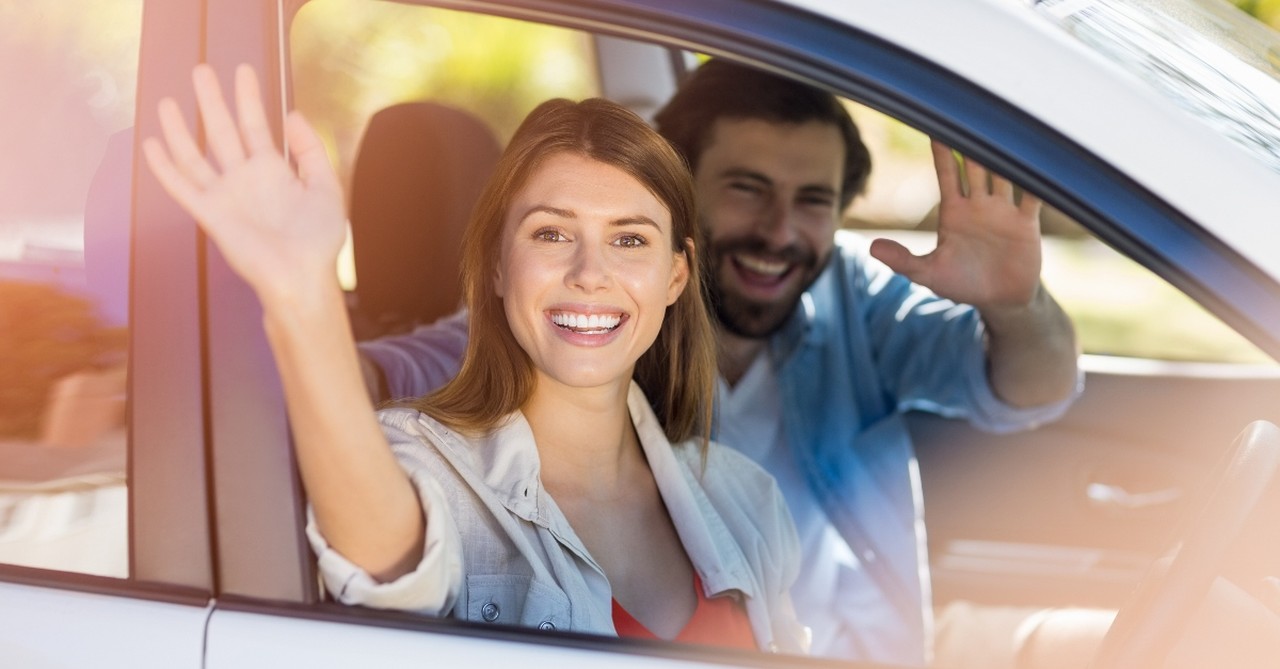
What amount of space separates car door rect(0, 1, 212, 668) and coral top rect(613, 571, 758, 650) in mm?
703

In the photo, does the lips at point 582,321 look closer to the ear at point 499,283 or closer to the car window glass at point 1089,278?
the ear at point 499,283

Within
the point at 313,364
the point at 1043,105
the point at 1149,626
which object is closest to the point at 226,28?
the point at 313,364

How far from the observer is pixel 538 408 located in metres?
1.79

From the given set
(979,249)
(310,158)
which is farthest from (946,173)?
(310,158)

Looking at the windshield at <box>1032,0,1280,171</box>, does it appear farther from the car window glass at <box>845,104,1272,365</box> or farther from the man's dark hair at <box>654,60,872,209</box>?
the car window glass at <box>845,104,1272,365</box>

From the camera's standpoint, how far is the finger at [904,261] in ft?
6.93

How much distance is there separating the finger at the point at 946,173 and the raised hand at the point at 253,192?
84 centimetres

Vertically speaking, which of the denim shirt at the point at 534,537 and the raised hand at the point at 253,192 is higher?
the raised hand at the point at 253,192

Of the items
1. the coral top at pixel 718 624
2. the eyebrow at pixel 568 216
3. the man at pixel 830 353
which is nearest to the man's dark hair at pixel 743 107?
the man at pixel 830 353

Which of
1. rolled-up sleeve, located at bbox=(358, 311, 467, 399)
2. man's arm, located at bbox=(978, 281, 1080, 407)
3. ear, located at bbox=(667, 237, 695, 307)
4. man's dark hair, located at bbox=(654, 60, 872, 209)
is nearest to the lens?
ear, located at bbox=(667, 237, 695, 307)

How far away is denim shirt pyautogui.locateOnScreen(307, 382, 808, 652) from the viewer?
1295 millimetres

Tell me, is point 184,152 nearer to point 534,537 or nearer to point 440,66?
point 534,537

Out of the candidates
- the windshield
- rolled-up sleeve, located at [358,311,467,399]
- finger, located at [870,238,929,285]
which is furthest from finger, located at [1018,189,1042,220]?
rolled-up sleeve, located at [358,311,467,399]

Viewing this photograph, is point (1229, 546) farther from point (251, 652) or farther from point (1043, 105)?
point (251, 652)
